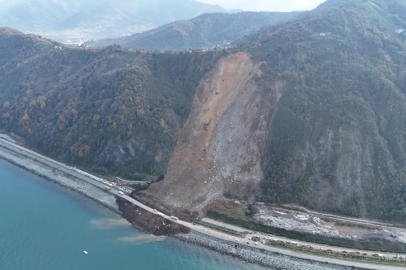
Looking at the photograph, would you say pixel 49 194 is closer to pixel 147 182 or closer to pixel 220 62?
pixel 147 182

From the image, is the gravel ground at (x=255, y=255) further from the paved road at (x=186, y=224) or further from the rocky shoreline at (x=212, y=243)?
the paved road at (x=186, y=224)

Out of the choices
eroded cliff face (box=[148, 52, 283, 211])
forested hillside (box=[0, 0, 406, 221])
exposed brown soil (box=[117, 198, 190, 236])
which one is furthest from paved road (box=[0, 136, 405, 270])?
eroded cliff face (box=[148, 52, 283, 211])

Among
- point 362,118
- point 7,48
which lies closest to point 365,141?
point 362,118

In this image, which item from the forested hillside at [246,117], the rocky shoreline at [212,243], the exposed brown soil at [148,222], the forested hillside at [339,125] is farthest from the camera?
the forested hillside at [246,117]

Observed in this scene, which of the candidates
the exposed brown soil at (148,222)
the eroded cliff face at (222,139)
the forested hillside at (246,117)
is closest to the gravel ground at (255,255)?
the exposed brown soil at (148,222)

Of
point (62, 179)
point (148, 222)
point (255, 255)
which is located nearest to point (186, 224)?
point (148, 222)

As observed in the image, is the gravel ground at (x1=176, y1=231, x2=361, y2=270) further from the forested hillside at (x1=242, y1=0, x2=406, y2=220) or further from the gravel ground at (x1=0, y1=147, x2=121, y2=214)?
the gravel ground at (x1=0, y1=147, x2=121, y2=214)
